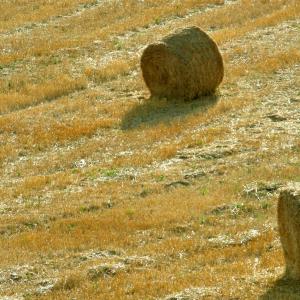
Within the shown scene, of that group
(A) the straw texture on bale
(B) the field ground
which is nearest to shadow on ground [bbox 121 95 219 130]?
(B) the field ground

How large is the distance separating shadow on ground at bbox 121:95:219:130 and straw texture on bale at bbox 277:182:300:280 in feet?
38.6

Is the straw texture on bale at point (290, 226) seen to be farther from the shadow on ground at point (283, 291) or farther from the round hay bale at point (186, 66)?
the round hay bale at point (186, 66)

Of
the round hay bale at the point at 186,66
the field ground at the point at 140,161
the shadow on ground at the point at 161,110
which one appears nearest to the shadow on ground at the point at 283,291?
the field ground at the point at 140,161

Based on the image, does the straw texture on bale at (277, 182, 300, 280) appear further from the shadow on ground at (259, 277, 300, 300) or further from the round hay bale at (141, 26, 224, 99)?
the round hay bale at (141, 26, 224, 99)

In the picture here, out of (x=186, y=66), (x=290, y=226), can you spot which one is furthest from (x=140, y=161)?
(x=290, y=226)

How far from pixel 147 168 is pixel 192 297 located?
8.31 m

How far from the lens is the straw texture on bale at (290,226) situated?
15.6 meters

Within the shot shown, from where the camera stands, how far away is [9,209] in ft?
72.1

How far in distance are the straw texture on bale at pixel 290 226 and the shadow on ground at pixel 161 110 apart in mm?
11773

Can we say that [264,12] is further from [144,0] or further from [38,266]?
[38,266]

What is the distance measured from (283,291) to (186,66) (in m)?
14.8

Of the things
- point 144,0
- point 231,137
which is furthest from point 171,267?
point 144,0

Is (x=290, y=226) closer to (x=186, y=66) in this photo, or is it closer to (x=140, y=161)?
(x=140, y=161)

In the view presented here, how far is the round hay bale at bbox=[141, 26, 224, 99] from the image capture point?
98.1 ft
